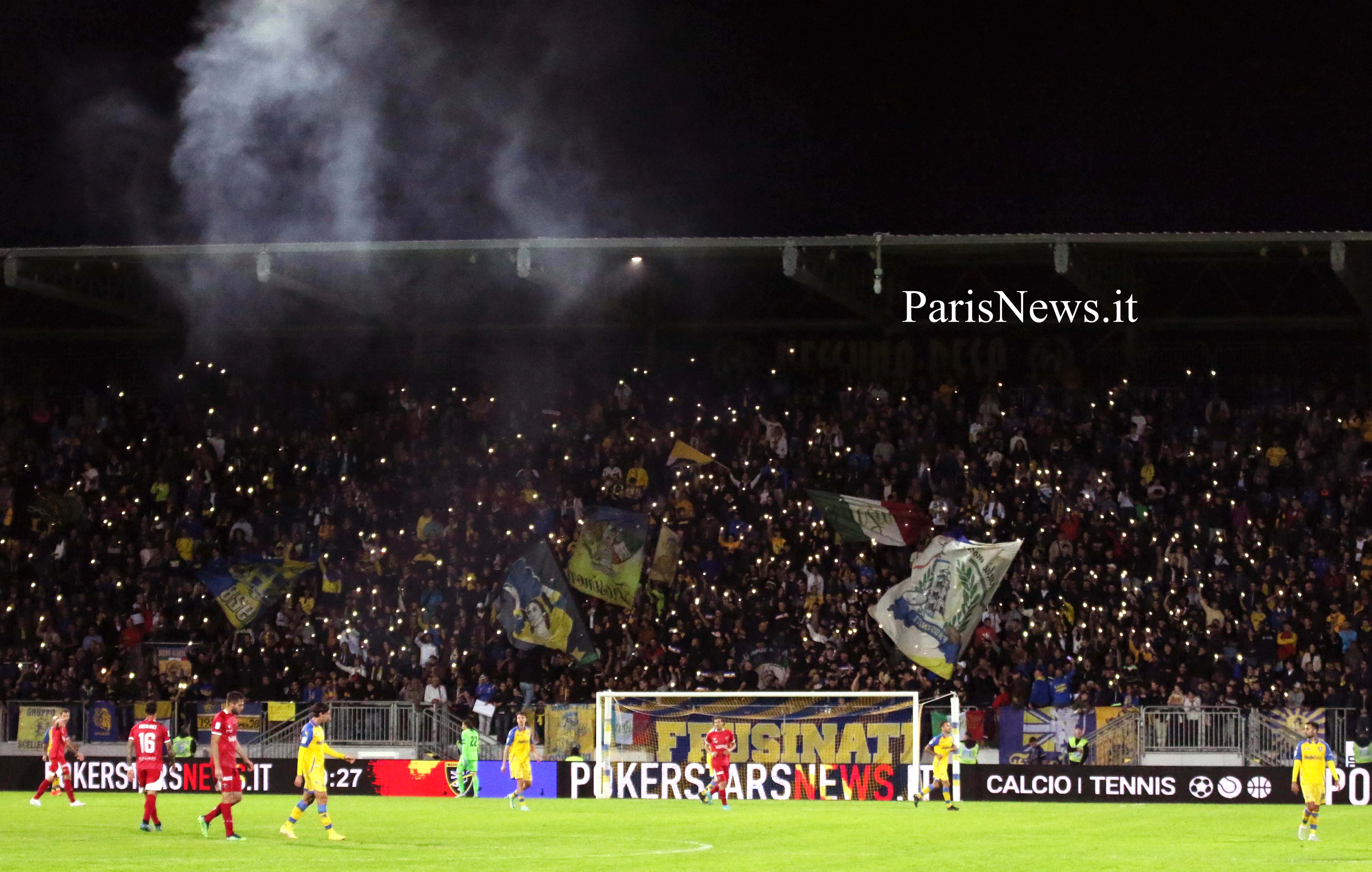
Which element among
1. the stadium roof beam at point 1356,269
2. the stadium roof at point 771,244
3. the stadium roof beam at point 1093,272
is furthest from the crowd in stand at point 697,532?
the stadium roof at point 771,244

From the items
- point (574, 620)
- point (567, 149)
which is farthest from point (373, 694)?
point (567, 149)

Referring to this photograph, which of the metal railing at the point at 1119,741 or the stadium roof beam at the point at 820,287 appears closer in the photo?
the metal railing at the point at 1119,741

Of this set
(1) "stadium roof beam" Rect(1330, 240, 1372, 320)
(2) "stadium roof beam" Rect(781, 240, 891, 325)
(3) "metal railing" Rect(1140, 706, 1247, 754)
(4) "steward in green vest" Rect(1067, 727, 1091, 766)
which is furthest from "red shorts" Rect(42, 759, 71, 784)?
(1) "stadium roof beam" Rect(1330, 240, 1372, 320)

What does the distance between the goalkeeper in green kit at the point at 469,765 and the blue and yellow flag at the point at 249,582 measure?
7.12m

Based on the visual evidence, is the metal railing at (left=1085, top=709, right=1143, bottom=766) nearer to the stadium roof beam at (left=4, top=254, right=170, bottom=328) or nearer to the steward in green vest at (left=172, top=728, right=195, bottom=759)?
the steward in green vest at (left=172, top=728, right=195, bottom=759)

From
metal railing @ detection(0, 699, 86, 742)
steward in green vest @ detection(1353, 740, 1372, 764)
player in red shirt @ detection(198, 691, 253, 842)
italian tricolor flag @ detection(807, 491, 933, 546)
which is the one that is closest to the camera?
player in red shirt @ detection(198, 691, 253, 842)

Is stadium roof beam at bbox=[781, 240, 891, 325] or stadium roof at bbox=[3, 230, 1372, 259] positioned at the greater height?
stadium roof at bbox=[3, 230, 1372, 259]

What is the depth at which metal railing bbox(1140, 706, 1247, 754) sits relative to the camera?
32.1m

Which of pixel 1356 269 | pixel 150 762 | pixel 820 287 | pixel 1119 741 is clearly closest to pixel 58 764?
pixel 150 762

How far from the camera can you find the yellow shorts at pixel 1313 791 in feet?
72.5

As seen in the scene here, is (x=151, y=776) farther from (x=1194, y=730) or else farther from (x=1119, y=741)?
(x=1194, y=730)

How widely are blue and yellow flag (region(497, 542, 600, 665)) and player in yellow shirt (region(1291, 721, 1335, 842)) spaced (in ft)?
55.5

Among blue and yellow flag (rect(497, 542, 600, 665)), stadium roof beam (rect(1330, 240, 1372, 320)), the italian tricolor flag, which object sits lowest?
blue and yellow flag (rect(497, 542, 600, 665))

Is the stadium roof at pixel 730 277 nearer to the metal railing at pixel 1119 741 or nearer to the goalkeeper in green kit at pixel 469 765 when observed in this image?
the metal railing at pixel 1119 741
